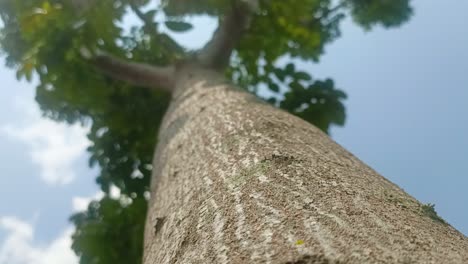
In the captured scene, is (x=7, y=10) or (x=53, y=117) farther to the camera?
(x=53, y=117)

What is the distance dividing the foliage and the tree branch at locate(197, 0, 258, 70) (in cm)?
19

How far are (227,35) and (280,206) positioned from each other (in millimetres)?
4047

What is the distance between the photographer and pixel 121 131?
20.6 feet

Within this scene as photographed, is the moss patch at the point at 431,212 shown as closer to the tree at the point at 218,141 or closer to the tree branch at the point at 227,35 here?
the tree at the point at 218,141

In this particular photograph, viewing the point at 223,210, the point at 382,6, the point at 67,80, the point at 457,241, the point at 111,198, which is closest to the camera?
the point at 457,241

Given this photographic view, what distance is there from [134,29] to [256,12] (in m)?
1.55

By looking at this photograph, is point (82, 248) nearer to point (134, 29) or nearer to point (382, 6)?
point (134, 29)

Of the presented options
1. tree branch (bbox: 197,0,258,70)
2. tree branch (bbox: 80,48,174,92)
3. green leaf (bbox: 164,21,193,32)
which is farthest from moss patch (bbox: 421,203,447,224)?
tree branch (bbox: 80,48,174,92)

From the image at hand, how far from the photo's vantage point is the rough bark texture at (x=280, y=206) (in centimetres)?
115

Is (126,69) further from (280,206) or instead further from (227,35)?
(280,206)

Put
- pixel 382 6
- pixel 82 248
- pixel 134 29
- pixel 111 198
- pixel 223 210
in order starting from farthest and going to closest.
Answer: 1. pixel 382 6
2. pixel 134 29
3. pixel 111 198
4. pixel 82 248
5. pixel 223 210

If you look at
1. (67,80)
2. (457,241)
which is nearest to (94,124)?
(67,80)

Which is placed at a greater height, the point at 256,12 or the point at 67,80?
the point at 256,12

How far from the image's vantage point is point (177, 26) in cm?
437
